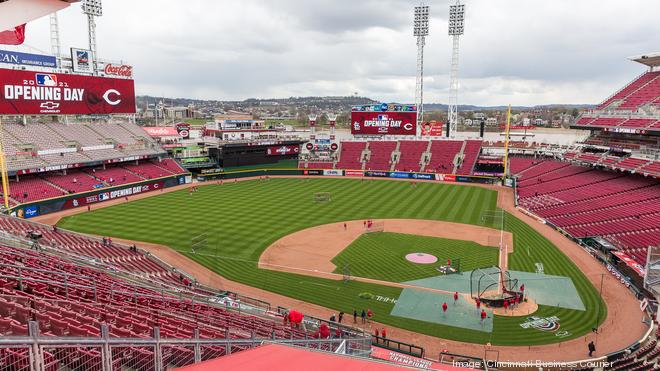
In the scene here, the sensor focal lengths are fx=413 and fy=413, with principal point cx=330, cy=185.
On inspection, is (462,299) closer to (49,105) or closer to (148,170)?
(148,170)

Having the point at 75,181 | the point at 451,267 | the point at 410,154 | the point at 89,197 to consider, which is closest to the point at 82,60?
the point at 75,181

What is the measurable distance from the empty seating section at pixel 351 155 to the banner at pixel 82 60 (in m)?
44.0

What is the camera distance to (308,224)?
43219mm

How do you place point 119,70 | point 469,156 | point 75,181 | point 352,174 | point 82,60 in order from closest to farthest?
point 75,181 < point 82,60 < point 119,70 < point 469,156 < point 352,174

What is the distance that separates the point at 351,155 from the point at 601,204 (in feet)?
154

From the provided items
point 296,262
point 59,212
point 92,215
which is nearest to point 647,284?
point 296,262

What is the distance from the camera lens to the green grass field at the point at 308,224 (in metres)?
24.1

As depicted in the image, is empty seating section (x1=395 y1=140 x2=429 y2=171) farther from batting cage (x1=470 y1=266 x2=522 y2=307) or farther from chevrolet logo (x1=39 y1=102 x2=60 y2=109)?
chevrolet logo (x1=39 y1=102 x2=60 y2=109)

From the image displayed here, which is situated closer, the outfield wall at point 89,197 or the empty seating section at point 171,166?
the outfield wall at point 89,197

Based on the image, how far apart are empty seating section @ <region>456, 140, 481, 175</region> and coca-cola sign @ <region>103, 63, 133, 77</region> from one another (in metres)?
57.3

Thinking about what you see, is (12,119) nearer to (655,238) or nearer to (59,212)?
(59,212)

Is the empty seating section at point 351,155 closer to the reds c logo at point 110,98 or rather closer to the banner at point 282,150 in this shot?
the banner at point 282,150

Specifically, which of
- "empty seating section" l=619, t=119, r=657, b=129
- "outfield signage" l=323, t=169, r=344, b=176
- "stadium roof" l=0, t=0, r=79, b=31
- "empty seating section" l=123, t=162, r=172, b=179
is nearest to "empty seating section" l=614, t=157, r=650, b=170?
"empty seating section" l=619, t=119, r=657, b=129

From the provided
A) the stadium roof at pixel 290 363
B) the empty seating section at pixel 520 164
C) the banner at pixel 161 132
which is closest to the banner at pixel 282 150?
the banner at pixel 161 132
